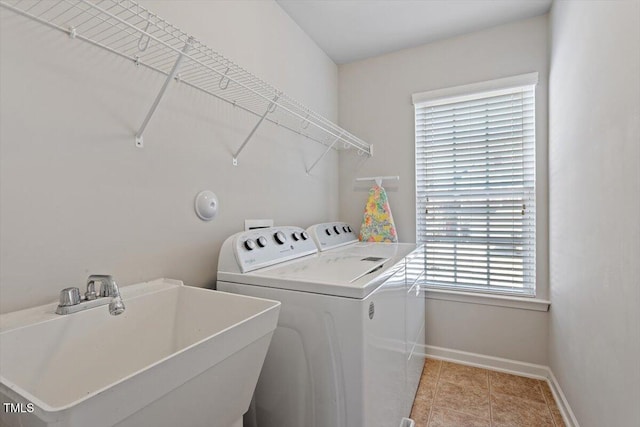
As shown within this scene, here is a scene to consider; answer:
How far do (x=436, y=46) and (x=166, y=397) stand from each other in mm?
2784

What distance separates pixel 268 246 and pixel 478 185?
1733 mm

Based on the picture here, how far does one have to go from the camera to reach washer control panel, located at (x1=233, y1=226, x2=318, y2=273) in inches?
51.8

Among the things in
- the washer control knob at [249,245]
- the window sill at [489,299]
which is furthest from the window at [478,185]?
the washer control knob at [249,245]

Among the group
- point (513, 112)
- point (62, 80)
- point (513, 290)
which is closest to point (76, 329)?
point (62, 80)

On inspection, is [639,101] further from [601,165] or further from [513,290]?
[513,290]

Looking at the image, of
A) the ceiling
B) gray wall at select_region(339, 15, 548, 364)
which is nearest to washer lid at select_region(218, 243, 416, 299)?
gray wall at select_region(339, 15, 548, 364)

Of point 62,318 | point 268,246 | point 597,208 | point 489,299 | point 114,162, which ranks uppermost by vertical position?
point 114,162

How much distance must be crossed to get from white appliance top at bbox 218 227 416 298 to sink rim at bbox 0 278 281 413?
0.22 metres

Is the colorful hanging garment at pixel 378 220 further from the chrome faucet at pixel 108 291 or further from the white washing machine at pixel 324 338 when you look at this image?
the chrome faucet at pixel 108 291

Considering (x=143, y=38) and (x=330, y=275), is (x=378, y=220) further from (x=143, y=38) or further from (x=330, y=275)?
(x=143, y=38)

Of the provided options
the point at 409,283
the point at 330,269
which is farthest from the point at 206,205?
the point at 409,283

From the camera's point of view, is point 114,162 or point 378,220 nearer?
point 114,162

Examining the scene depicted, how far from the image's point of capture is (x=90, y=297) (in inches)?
34.0

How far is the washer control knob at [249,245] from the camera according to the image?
4.42ft
